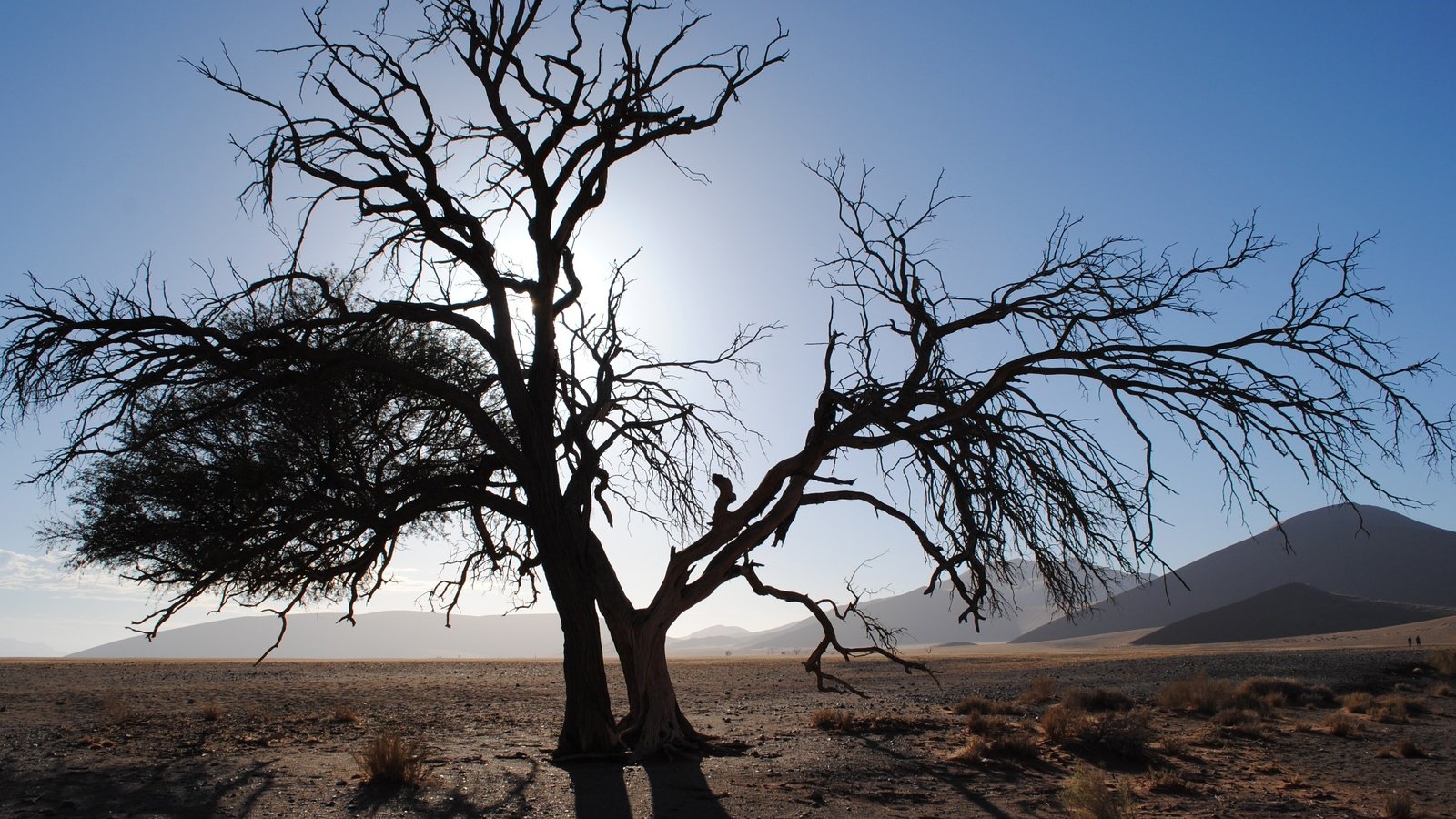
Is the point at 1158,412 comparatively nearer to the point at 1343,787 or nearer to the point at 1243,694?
the point at 1343,787

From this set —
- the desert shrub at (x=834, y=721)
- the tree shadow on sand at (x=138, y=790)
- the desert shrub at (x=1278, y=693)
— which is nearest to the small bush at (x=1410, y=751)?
the desert shrub at (x=1278, y=693)

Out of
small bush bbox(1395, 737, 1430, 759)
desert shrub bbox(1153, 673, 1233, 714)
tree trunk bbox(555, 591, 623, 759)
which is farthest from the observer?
desert shrub bbox(1153, 673, 1233, 714)

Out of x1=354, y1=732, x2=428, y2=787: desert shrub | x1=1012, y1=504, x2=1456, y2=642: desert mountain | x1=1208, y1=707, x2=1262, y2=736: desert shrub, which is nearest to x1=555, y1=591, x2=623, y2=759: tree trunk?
x1=354, y1=732, x2=428, y2=787: desert shrub

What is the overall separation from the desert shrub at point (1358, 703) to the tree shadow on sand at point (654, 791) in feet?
47.1

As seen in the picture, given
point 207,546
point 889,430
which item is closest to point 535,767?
point 207,546

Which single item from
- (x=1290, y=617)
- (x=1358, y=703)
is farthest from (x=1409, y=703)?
(x=1290, y=617)

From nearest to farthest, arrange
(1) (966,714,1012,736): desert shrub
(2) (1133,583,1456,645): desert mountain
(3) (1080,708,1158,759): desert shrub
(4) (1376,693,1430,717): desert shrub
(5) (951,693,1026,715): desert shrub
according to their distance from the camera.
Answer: (3) (1080,708,1158,759): desert shrub → (1) (966,714,1012,736): desert shrub → (4) (1376,693,1430,717): desert shrub → (5) (951,693,1026,715): desert shrub → (2) (1133,583,1456,645): desert mountain

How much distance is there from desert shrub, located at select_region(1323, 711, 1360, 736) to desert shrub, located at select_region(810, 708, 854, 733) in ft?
26.0

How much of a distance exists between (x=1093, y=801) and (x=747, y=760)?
15.9 ft

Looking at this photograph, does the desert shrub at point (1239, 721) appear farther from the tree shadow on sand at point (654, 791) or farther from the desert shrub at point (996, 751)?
the tree shadow on sand at point (654, 791)

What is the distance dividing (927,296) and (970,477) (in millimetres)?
2333

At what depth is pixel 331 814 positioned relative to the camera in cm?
841

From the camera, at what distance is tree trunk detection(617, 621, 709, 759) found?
39.8ft

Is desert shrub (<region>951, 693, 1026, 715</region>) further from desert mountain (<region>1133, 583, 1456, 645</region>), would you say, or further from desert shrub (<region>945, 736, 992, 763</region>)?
desert mountain (<region>1133, 583, 1456, 645</region>)
